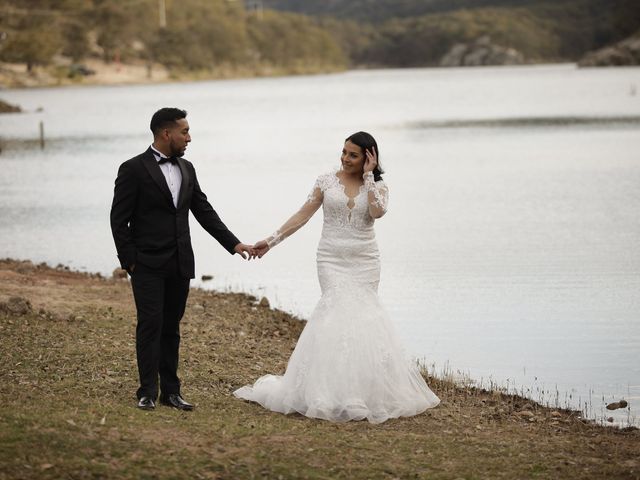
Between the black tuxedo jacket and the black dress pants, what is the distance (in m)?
0.08

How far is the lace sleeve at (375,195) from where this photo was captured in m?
9.38

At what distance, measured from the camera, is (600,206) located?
30.1m

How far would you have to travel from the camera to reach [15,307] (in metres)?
13.4

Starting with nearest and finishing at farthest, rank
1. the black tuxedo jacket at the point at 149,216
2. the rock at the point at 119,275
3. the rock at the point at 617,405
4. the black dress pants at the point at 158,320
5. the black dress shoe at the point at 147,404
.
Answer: the black tuxedo jacket at the point at 149,216
the black dress pants at the point at 158,320
the black dress shoe at the point at 147,404
the rock at the point at 617,405
the rock at the point at 119,275

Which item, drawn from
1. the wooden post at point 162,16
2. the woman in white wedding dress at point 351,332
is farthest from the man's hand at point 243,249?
the wooden post at point 162,16

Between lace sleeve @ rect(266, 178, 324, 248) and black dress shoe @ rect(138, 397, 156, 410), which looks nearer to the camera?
black dress shoe @ rect(138, 397, 156, 410)

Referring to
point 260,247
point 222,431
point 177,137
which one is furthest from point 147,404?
point 177,137

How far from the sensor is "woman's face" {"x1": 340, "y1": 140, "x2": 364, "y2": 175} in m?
9.37

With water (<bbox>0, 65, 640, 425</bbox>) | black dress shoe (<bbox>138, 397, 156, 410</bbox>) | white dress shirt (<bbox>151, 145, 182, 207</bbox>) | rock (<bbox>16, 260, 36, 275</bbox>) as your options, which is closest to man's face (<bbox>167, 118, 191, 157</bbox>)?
white dress shirt (<bbox>151, 145, 182, 207</bbox>)

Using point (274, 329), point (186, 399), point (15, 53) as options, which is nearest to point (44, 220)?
point (274, 329)

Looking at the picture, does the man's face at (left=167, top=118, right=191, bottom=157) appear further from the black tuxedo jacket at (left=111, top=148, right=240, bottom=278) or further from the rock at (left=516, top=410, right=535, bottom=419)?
the rock at (left=516, top=410, right=535, bottom=419)

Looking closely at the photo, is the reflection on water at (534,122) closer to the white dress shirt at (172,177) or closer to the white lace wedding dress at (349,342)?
the white lace wedding dress at (349,342)

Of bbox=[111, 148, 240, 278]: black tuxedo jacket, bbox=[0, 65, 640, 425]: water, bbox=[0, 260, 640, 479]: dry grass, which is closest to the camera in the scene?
bbox=[0, 260, 640, 479]: dry grass

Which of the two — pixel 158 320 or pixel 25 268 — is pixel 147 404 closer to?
pixel 158 320
